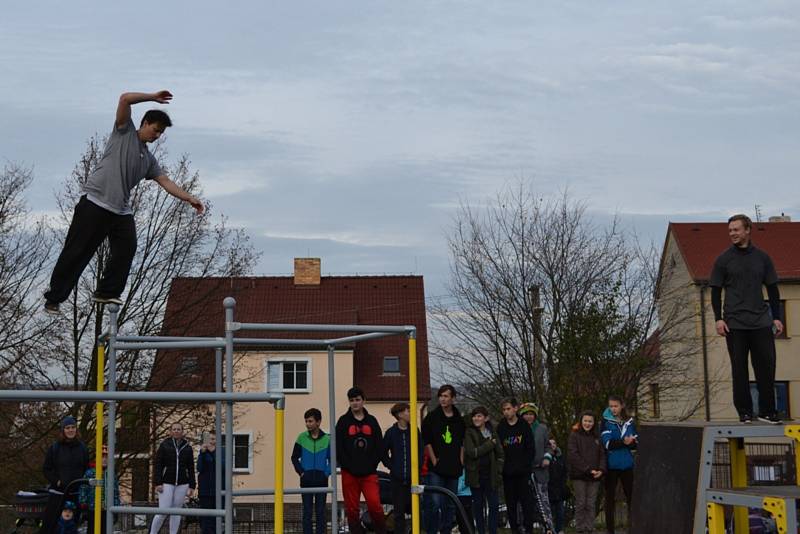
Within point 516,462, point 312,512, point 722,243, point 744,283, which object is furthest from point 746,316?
point 722,243

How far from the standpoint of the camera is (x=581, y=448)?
12.4 metres

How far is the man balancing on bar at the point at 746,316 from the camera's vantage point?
8.78 m

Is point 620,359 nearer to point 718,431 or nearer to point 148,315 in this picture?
point 148,315

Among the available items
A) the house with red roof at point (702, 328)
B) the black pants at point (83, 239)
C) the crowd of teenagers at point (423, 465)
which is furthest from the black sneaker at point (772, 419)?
the house with red roof at point (702, 328)

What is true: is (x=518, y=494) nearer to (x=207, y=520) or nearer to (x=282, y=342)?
(x=207, y=520)

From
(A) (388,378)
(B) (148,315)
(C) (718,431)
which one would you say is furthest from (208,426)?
(C) (718,431)

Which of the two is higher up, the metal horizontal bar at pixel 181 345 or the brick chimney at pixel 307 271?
the brick chimney at pixel 307 271

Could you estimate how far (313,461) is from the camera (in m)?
10.8

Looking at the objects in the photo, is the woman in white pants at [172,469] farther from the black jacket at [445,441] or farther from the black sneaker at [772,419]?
the black sneaker at [772,419]

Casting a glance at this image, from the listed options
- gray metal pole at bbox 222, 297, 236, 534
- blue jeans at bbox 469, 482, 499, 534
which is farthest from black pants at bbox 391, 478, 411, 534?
gray metal pole at bbox 222, 297, 236, 534

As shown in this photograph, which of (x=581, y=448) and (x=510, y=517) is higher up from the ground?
(x=581, y=448)

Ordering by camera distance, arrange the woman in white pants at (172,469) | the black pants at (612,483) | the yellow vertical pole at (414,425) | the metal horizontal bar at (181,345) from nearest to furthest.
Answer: the metal horizontal bar at (181,345) → the yellow vertical pole at (414,425) → the woman in white pants at (172,469) → the black pants at (612,483)

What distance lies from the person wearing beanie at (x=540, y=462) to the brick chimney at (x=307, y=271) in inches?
1180

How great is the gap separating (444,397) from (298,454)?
5.12 feet
